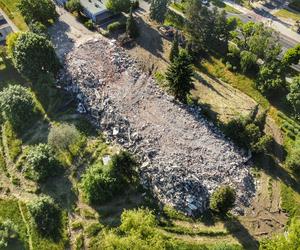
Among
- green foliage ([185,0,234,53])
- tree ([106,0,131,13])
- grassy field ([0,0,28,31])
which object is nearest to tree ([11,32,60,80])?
grassy field ([0,0,28,31])

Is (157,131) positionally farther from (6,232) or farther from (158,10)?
(158,10)

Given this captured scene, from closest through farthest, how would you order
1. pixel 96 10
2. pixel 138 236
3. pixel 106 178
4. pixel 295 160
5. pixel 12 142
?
1. pixel 138 236
2. pixel 106 178
3. pixel 295 160
4. pixel 12 142
5. pixel 96 10

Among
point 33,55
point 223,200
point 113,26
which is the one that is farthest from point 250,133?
point 33,55

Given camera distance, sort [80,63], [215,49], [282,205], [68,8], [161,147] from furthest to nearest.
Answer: [68,8]
[215,49]
[80,63]
[161,147]
[282,205]

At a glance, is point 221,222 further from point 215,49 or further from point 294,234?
point 215,49

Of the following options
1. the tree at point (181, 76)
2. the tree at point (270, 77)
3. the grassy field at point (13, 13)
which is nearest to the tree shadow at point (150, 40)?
the tree at point (181, 76)

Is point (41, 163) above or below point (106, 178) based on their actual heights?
below

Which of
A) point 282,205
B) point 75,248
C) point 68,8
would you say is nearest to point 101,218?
point 75,248
